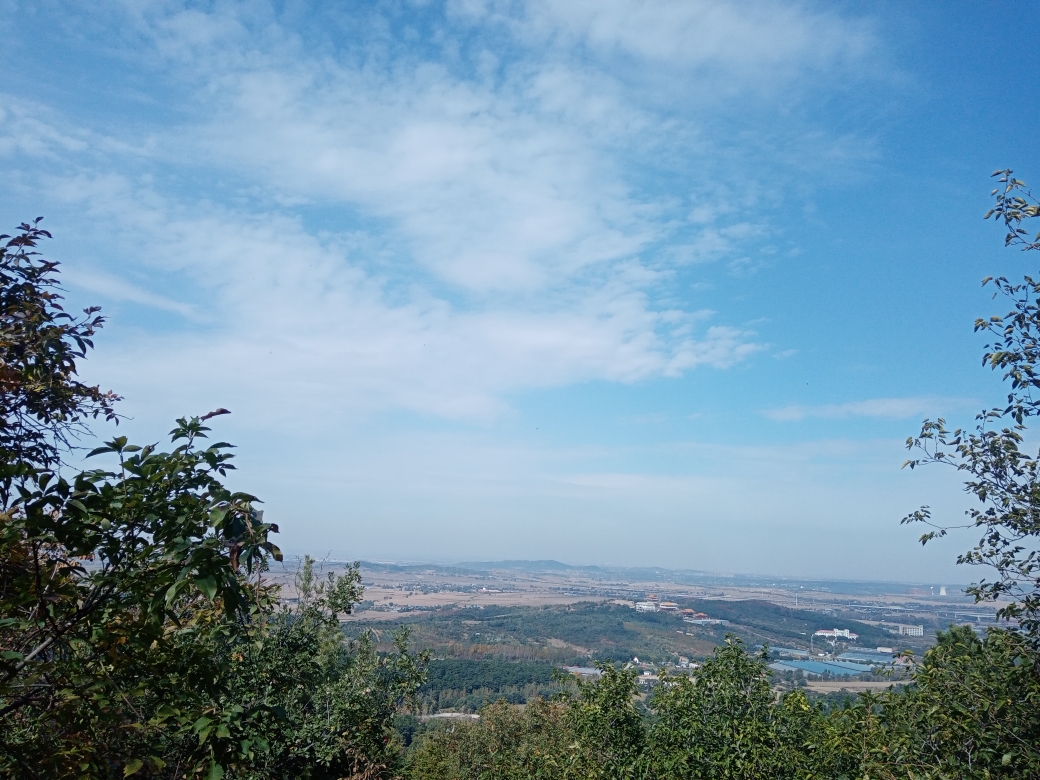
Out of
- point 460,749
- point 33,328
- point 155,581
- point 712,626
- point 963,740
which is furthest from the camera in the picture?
point 712,626

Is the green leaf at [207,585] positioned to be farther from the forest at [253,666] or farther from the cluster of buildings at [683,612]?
the cluster of buildings at [683,612]

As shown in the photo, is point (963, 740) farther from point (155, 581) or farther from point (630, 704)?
point (155, 581)

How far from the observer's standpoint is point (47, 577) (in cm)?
355

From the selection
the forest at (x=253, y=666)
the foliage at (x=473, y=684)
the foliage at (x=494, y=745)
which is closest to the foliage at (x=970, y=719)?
the forest at (x=253, y=666)

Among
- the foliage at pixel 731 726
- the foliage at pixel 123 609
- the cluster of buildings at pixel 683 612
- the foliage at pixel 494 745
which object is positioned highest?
the foliage at pixel 123 609

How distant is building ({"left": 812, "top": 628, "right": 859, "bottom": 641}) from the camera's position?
66375mm

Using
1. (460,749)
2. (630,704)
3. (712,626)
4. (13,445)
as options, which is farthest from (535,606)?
(13,445)

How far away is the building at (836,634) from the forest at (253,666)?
62.7m

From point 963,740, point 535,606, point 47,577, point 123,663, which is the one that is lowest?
point 535,606

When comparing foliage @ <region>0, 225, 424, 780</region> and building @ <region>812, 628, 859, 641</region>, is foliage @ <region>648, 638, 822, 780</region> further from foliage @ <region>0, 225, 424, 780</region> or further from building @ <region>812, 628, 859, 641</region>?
building @ <region>812, 628, 859, 641</region>

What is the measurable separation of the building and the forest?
206 feet

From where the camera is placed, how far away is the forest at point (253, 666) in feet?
10.9

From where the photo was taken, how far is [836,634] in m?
66.9

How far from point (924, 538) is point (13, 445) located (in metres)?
9.13
